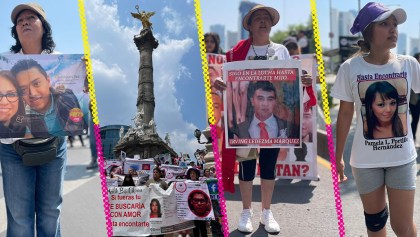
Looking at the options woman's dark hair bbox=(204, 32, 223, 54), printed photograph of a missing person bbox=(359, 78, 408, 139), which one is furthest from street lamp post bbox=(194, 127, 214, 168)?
woman's dark hair bbox=(204, 32, 223, 54)

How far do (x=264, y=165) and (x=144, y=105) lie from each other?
1.51 metres

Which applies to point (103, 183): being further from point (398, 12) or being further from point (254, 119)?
point (398, 12)

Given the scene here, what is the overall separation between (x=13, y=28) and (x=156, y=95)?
37.9 inches

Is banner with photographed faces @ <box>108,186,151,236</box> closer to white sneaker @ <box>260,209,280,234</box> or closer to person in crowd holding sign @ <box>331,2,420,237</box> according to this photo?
person in crowd holding sign @ <box>331,2,420,237</box>

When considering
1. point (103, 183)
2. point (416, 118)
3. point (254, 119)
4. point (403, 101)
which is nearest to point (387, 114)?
point (403, 101)

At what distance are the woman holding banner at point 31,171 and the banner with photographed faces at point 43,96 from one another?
6cm

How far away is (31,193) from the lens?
3.04 meters

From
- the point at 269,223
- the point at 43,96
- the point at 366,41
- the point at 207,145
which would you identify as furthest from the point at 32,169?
the point at 366,41

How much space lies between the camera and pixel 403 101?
9.49 ft

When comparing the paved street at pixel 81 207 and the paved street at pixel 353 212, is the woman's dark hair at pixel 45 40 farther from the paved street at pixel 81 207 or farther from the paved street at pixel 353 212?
the paved street at pixel 353 212

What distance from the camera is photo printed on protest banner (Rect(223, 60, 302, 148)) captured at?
337 centimetres

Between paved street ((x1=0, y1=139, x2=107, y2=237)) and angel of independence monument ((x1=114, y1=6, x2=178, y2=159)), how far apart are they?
178cm

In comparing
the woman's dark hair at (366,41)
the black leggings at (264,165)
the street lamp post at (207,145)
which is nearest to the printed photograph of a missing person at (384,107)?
the woman's dark hair at (366,41)

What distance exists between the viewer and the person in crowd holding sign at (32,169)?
115 inches
